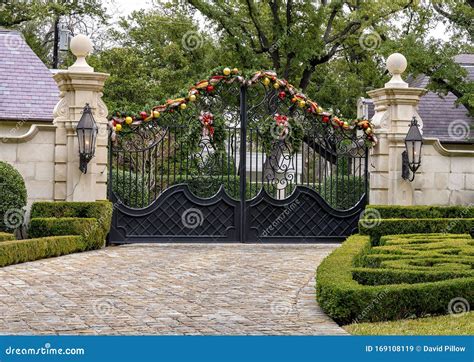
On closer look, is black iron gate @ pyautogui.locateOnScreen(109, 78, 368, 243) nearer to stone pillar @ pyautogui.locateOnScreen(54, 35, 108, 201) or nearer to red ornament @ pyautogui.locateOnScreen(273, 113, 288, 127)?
red ornament @ pyautogui.locateOnScreen(273, 113, 288, 127)

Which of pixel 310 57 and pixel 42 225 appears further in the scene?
pixel 310 57

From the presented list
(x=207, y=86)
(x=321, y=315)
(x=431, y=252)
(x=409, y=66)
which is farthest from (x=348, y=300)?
(x=409, y=66)

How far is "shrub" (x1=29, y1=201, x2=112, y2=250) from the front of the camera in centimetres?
1283

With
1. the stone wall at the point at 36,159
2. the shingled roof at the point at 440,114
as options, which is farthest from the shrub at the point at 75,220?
the shingled roof at the point at 440,114

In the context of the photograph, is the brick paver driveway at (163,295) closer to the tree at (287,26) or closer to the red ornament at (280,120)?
the red ornament at (280,120)

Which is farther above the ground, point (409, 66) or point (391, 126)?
point (409, 66)

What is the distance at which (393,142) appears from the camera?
1523 cm

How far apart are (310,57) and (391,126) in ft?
36.1

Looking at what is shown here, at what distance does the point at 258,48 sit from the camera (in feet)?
90.3

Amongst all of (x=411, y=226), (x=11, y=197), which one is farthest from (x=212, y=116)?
(x=411, y=226)

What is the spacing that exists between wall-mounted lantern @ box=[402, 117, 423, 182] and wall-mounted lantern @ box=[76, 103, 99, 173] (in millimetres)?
5734

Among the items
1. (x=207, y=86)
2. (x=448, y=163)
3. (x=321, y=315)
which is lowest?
(x=321, y=315)

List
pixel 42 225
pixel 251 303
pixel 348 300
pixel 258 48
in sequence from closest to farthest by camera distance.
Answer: pixel 348 300 < pixel 251 303 < pixel 42 225 < pixel 258 48

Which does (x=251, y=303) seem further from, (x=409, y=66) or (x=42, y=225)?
(x=409, y=66)
